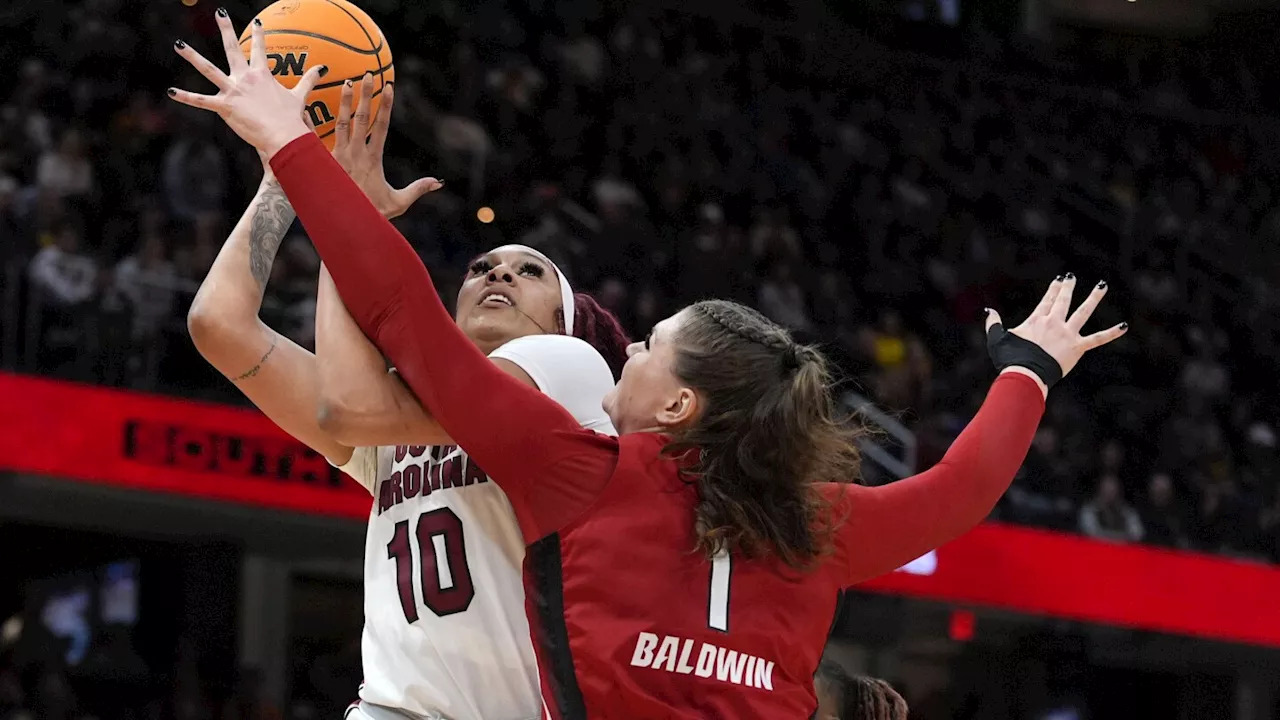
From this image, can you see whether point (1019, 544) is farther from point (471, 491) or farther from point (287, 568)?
point (471, 491)

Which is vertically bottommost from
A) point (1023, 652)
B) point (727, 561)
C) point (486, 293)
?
point (1023, 652)

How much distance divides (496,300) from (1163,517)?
10.4 metres

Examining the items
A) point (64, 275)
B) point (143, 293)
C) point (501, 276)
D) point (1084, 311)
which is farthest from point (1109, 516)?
point (501, 276)

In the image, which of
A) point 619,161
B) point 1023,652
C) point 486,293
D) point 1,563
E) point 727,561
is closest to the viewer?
point 727,561

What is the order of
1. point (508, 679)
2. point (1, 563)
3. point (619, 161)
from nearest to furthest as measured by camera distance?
1. point (508, 679)
2. point (1, 563)
3. point (619, 161)

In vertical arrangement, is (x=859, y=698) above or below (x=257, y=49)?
below

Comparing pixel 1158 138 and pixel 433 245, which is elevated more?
pixel 1158 138

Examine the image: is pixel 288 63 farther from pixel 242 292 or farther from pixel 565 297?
pixel 565 297

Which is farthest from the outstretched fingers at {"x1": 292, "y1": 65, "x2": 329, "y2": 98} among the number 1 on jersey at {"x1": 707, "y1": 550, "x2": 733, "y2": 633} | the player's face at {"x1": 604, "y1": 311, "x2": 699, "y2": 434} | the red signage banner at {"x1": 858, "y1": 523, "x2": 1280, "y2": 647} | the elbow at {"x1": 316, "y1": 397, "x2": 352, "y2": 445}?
the red signage banner at {"x1": 858, "y1": 523, "x2": 1280, "y2": 647}

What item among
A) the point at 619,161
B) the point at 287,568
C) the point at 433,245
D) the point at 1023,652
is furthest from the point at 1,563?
the point at 1023,652

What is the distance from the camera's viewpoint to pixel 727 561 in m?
2.74

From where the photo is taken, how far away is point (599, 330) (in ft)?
12.2

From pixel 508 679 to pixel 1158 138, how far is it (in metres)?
17.1

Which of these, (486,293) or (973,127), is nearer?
(486,293)
